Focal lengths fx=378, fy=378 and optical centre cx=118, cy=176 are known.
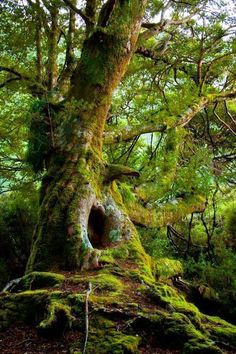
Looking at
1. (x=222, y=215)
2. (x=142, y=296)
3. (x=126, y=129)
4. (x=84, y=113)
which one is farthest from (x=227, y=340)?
(x=222, y=215)

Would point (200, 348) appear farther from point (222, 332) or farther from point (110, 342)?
point (110, 342)

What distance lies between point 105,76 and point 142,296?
3.25m

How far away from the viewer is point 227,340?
230cm

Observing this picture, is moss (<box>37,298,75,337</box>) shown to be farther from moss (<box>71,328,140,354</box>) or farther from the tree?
the tree

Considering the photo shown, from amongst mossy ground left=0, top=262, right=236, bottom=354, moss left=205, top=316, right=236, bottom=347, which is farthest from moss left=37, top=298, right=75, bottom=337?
moss left=205, top=316, right=236, bottom=347

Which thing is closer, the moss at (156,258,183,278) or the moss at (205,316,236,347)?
the moss at (205,316,236,347)

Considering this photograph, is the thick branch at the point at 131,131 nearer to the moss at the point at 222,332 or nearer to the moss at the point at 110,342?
the moss at the point at 222,332

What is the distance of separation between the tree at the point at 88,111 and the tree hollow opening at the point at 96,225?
1 centimetres

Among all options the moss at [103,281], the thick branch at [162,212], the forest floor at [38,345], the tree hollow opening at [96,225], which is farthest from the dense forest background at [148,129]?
the forest floor at [38,345]

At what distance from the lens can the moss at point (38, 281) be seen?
3.05 meters

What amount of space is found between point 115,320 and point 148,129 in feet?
14.1

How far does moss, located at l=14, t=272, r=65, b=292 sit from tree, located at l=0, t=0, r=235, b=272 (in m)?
0.41

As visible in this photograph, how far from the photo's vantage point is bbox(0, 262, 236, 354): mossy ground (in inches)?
84.8

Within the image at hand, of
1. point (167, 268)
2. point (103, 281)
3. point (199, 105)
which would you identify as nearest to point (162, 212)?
point (167, 268)
